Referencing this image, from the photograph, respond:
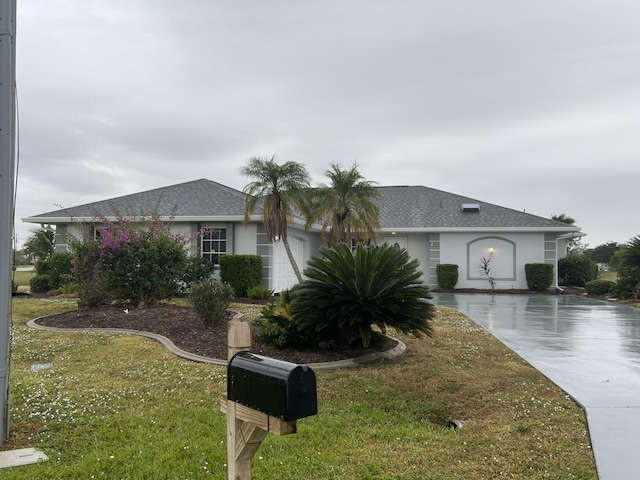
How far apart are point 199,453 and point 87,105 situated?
44.1 ft

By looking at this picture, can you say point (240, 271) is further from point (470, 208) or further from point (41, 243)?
point (41, 243)

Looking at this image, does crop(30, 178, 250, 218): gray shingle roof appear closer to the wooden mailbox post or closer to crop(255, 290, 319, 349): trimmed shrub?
crop(255, 290, 319, 349): trimmed shrub

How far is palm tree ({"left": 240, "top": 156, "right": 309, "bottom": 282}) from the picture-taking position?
53.4 feet

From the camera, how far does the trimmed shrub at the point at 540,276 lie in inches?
844

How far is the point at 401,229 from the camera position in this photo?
2348 cm

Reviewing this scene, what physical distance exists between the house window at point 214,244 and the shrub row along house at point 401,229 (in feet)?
0.12

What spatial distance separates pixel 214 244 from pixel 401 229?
9.75 meters

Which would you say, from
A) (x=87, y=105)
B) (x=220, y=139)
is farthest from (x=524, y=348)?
(x=220, y=139)

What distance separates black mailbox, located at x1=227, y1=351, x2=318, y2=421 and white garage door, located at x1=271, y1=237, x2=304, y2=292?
596 inches

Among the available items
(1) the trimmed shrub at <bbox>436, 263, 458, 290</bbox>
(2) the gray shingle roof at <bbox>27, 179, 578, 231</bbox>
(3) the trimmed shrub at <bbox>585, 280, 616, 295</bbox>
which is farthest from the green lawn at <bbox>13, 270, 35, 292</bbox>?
(3) the trimmed shrub at <bbox>585, 280, 616, 295</bbox>

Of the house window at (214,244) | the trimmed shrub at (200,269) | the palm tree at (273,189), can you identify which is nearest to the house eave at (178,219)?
the house window at (214,244)

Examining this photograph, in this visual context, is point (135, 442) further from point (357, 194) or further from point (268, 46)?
point (357, 194)

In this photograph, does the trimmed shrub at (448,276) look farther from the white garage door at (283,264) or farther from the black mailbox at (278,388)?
the black mailbox at (278,388)

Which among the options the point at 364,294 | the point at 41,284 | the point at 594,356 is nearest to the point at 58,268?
the point at 41,284
